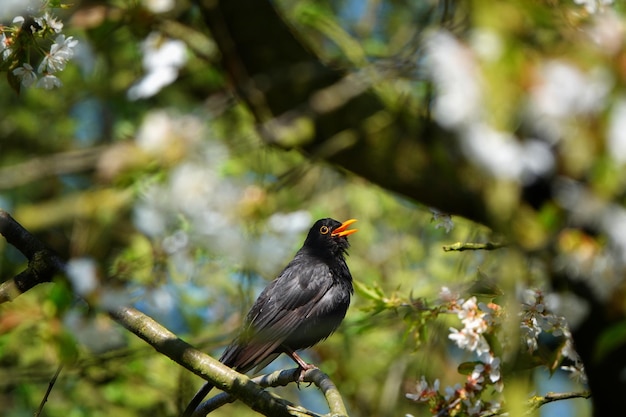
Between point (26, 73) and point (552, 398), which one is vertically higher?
point (26, 73)

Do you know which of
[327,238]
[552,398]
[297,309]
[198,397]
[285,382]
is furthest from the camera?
[327,238]

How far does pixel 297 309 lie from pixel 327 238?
834mm

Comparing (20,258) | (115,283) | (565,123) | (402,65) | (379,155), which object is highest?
(565,123)

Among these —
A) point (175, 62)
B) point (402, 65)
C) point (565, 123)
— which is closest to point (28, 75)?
point (175, 62)

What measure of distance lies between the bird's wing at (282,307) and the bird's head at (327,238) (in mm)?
308

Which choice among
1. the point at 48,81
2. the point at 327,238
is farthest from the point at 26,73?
the point at 327,238

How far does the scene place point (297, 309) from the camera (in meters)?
5.88

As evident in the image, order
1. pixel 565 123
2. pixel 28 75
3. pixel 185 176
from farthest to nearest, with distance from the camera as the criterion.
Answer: pixel 28 75 < pixel 185 176 < pixel 565 123

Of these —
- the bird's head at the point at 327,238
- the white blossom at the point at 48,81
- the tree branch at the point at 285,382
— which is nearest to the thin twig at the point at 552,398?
the tree branch at the point at 285,382

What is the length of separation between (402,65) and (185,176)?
81 cm

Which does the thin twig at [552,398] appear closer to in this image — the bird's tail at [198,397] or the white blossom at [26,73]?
the bird's tail at [198,397]

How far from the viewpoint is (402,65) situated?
2502 millimetres

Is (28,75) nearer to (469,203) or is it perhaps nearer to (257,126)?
(257,126)

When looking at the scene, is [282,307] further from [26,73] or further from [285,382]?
[26,73]
